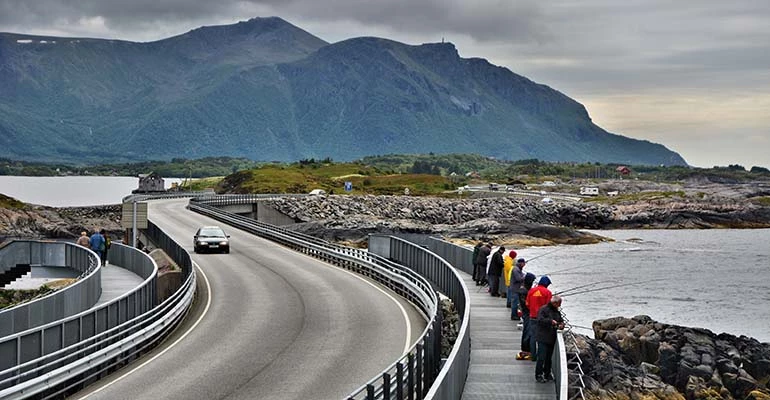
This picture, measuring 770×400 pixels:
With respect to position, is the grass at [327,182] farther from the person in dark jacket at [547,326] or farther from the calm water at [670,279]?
the person in dark jacket at [547,326]

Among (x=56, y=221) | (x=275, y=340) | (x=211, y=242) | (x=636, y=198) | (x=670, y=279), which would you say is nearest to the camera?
(x=275, y=340)

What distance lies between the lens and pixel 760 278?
86500 millimetres

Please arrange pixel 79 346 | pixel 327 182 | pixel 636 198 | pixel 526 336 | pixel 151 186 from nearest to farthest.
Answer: pixel 526 336 → pixel 79 346 → pixel 151 186 → pixel 327 182 → pixel 636 198

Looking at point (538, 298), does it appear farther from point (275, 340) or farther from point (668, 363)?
point (668, 363)

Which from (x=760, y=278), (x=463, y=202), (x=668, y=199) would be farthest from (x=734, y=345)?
(x=668, y=199)

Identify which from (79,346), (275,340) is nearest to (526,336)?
(275,340)

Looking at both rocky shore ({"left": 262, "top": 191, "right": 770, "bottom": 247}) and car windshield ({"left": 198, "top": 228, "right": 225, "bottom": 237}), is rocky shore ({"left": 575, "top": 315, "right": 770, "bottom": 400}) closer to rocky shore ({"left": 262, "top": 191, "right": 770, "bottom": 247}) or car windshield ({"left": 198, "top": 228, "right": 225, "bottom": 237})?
car windshield ({"left": 198, "top": 228, "right": 225, "bottom": 237})

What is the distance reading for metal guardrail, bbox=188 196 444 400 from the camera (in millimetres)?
17125

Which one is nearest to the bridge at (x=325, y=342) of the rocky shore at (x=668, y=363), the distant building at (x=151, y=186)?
the rocky shore at (x=668, y=363)

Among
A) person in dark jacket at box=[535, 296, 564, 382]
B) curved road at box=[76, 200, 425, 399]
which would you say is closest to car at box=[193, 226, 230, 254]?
curved road at box=[76, 200, 425, 399]

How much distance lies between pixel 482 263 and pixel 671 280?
51.2m

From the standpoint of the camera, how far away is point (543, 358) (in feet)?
64.9

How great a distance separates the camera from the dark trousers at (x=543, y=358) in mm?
19625

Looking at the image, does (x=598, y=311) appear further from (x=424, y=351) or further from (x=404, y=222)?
(x=404, y=222)
